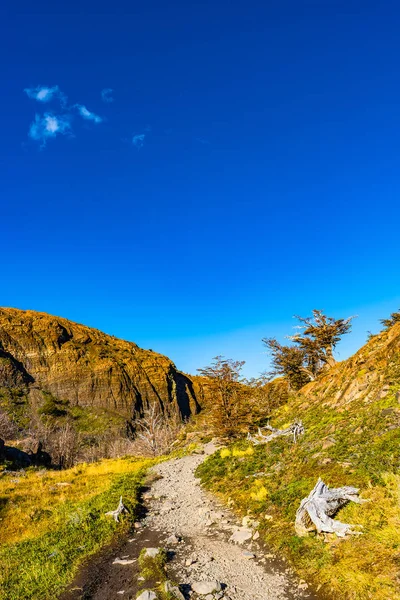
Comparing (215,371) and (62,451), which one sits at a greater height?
(215,371)

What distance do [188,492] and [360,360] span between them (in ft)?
42.7

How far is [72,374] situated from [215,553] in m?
78.8

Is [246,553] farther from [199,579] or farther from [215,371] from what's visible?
[215,371]

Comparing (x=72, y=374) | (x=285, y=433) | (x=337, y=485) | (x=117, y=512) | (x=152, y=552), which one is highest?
(x=72, y=374)

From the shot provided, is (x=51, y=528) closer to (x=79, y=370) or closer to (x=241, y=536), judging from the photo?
(x=241, y=536)

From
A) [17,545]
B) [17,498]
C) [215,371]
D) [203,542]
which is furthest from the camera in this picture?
[215,371]

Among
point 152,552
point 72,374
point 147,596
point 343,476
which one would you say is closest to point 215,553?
point 152,552

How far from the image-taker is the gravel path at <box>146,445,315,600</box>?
6.76 meters

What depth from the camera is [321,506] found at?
8203mm

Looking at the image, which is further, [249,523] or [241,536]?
[249,523]

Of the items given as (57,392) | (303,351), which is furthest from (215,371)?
(57,392)

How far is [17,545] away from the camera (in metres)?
10.6

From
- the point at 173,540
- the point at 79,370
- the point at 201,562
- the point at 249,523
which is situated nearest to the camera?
the point at 201,562

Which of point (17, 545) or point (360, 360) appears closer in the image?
point (17, 545)
